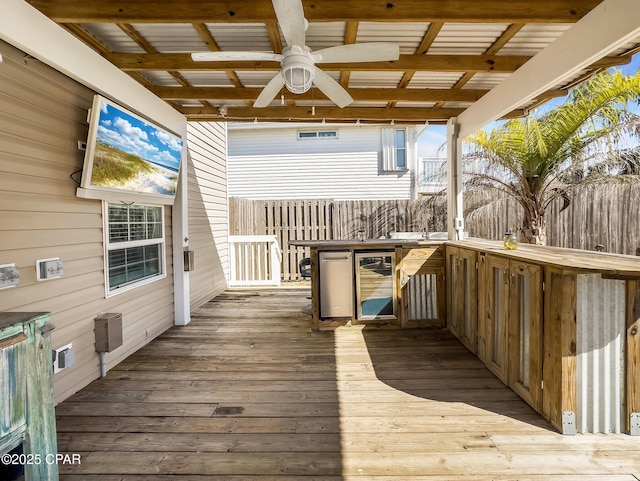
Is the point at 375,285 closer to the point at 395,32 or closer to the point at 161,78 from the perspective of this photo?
the point at 395,32

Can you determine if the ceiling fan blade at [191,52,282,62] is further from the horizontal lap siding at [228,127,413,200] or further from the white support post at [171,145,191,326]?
the horizontal lap siding at [228,127,413,200]

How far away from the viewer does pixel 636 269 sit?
2084 millimetres

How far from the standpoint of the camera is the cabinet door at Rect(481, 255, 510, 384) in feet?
9.86

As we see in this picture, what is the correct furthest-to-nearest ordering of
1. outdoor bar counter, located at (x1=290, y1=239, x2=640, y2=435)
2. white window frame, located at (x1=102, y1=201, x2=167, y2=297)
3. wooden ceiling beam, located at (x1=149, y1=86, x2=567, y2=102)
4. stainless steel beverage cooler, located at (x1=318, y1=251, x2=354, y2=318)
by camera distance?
stainless steel beverage cooler, located at (x1=318, y1=251, x2=354, y2=318)
wooden ceiling beam, located at (x1=149, y1=86, x2=567, y2=102)
white window frame, located at (x1=102, y1=201, x2=167, y2=297)
outdoor bar counter, located at (x1=290, y1=239, x2=640, y2=435)

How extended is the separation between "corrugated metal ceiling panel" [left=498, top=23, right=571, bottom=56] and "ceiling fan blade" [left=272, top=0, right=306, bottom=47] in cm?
187

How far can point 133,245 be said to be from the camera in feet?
13.0

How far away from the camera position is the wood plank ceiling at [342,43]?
2.64 m

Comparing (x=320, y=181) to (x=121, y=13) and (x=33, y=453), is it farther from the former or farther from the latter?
(x=33, y=453)

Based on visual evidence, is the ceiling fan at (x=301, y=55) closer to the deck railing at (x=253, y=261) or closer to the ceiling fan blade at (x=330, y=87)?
the ceiling fan blade at (x=330, y=87)

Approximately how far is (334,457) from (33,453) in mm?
1461

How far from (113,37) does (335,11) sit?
6.24 feet

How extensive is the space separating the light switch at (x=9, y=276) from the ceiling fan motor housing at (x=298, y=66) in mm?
2156

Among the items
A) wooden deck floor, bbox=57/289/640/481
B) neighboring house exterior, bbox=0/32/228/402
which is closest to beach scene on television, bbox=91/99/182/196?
neighboring house exterior, bbox=0/32/228/402

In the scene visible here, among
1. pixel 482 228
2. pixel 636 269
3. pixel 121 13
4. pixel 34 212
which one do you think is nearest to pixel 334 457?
pixel 636 269
